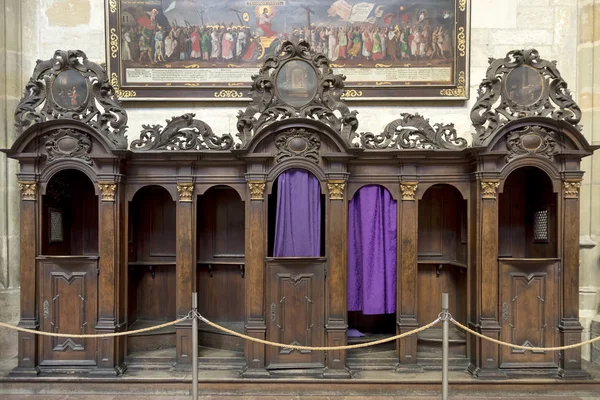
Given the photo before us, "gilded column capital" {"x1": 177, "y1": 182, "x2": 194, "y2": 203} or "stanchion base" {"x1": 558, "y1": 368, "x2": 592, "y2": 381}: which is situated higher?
"gilded column capital" {"x1": 177, "y1": 182, "x2": 194, "y2": 203}

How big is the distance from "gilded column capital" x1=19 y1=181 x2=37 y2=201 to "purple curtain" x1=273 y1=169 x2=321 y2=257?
262 centimetres

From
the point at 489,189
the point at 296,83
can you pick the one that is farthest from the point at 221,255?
the point at 489,189

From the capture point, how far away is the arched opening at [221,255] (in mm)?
5875

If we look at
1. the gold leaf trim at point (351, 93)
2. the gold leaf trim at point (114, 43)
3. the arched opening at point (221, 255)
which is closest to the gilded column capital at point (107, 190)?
the arched opening at point (221, 255)

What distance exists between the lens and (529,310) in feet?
16.0

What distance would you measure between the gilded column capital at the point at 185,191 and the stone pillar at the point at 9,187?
2612mm

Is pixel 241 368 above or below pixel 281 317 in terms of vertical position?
below

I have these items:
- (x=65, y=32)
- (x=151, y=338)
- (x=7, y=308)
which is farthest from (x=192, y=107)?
(x=7, y=308)

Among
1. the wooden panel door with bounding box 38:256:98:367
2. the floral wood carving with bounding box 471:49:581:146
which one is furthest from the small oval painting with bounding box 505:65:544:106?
the wooden panel door with bounding box 38:256:98:367

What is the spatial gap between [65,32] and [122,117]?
2.55 m

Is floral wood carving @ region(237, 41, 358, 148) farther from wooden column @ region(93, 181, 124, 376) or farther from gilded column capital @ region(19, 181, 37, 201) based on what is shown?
gilded column capital @ region(19, 181, 37, 201)

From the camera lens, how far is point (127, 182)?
5.09m

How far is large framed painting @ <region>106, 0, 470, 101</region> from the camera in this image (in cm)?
648

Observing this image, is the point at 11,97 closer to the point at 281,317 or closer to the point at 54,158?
the point at 54,158
